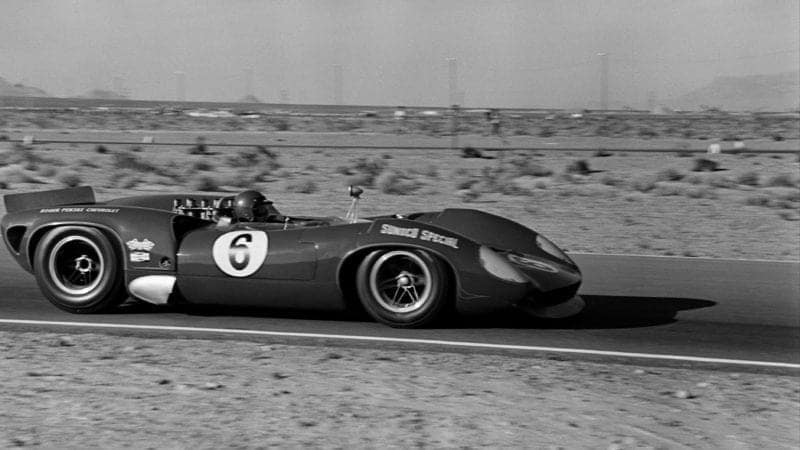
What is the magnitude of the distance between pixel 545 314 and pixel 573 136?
3860cm

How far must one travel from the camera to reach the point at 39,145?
29406 mm

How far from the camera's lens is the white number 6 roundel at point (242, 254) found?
23.4ft

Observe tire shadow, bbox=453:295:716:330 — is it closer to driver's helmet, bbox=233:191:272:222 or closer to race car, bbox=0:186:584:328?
race car, bbox=0:186:584:328

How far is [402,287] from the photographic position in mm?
7043

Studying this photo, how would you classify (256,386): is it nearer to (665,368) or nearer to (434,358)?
(434,358)

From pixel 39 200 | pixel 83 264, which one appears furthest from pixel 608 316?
pixel 39 200

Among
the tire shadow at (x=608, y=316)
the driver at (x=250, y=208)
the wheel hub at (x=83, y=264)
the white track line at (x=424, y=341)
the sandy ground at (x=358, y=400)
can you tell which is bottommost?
the sandy ground at (x=358, y=400)

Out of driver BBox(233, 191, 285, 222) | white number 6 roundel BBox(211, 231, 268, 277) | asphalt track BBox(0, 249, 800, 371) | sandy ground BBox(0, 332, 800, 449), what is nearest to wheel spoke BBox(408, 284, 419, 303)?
asphalt track BBox(0, 249, 800, 371)

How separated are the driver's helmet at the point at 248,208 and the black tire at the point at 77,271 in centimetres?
90

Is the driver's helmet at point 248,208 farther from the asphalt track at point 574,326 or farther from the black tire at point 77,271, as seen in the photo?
the black tire at point 77,271

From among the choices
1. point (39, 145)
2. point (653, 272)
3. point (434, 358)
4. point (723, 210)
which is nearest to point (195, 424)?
point (434, 358)

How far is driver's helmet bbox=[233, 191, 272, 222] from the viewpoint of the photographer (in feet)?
25.1

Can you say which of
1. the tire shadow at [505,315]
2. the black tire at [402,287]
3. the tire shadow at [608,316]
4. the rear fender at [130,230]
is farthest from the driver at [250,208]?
the tire shadow at [608,316]

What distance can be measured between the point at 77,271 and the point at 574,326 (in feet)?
11.5
